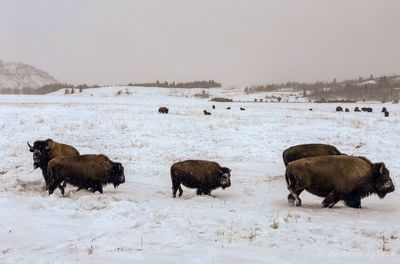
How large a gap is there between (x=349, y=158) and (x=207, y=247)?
557cm

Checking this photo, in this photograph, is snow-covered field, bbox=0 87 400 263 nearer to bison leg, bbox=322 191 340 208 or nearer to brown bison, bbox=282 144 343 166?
bison leg, bbox=322 191 340 208

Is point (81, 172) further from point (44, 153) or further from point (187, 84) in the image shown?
point (187, 84)

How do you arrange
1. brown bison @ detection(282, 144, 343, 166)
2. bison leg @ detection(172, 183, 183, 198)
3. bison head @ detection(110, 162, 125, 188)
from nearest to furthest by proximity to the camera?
bison leg @ detection(172, 183, 183, 198) < bison head @ detection(110, 162, 125, 188) < brown bison @ detection(282, 144, 343, 166)

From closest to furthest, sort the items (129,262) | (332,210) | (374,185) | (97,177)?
(129,262) < (332,210) < (374,185) < (97,177)

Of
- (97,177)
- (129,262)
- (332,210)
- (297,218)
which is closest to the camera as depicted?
(129,262)

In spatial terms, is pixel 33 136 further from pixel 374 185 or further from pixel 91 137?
pixel 374 185

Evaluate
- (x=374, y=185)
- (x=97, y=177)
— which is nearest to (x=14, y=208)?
(x=97, y=177)

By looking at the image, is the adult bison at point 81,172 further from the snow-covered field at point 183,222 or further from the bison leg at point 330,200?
the bison leg at point 330,200

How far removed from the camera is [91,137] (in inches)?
856

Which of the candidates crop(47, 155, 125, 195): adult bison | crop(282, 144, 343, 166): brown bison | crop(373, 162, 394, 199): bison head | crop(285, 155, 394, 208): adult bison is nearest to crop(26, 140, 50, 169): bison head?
crop(47, 155, 125, 195): adult bison

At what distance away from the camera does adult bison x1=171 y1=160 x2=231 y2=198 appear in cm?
1143

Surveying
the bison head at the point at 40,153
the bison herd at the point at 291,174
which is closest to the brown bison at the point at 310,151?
the bison herd at the point at 291,174

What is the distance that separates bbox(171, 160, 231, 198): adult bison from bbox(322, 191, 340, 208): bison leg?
9.54 feet

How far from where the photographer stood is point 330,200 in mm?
9617
